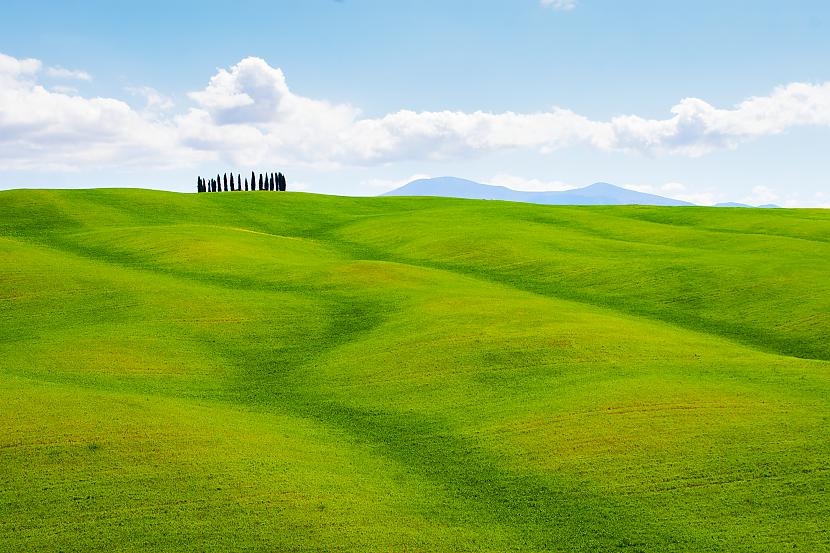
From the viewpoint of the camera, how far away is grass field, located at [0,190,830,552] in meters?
24.9

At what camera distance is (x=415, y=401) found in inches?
1432

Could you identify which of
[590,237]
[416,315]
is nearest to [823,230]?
[590,237]

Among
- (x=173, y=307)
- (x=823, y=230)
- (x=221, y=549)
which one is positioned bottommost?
(x=221, y=549)

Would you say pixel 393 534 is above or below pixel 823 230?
below

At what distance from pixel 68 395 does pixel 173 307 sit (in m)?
18.9

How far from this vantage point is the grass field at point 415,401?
24.9 metres

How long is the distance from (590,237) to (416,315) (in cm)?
4308

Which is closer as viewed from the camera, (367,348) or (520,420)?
(520,420)

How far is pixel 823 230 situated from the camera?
9131 centimetres

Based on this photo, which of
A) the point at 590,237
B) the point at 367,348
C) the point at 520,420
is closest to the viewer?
the point at 520,420

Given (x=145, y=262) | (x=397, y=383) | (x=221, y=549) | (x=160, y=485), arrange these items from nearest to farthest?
(x=221, y=549) < (x=160, y=485) < (x=397, y=383) < (x=145, y=262)

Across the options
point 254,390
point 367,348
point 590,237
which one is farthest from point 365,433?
point 590,237

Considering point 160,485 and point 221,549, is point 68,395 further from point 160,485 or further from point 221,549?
point 221,549

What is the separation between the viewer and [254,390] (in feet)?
129
